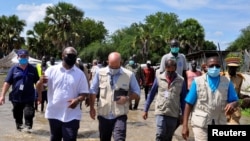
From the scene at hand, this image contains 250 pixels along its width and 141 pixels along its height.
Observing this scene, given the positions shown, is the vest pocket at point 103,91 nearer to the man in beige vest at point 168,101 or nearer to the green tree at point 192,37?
the man in beige vest at point 168,101

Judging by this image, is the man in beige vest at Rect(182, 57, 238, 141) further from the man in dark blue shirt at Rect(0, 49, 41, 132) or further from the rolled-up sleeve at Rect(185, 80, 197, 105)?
the man in dark blue shirt at Rect(0, 49, 41, 132)

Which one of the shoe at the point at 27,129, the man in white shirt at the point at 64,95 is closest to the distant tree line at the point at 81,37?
the shoe at the point at 27,129

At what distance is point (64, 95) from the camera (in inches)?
235

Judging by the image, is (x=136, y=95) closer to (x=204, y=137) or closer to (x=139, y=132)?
(x=204, y=137)

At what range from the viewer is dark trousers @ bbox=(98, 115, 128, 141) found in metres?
6.23

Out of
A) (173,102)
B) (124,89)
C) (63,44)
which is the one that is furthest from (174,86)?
(63,44)

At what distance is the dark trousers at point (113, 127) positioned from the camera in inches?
245

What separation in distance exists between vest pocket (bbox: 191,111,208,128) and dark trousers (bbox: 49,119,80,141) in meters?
1.59

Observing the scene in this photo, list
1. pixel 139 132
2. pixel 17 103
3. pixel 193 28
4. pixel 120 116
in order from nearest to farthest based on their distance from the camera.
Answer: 1. pixel 120 116
2. pixel 17 103
3. pixel 139 132
4. pixel 193 28

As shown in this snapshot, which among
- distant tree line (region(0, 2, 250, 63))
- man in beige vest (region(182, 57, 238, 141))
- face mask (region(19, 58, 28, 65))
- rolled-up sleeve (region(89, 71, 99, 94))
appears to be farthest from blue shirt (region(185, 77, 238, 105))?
distant tree line (region(0, 2, 250, 63))

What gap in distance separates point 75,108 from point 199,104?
5.51 ft

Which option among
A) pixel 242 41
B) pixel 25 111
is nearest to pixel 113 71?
pixel 25 111

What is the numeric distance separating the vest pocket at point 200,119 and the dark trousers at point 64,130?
5.21 feet

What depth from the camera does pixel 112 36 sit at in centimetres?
9231
